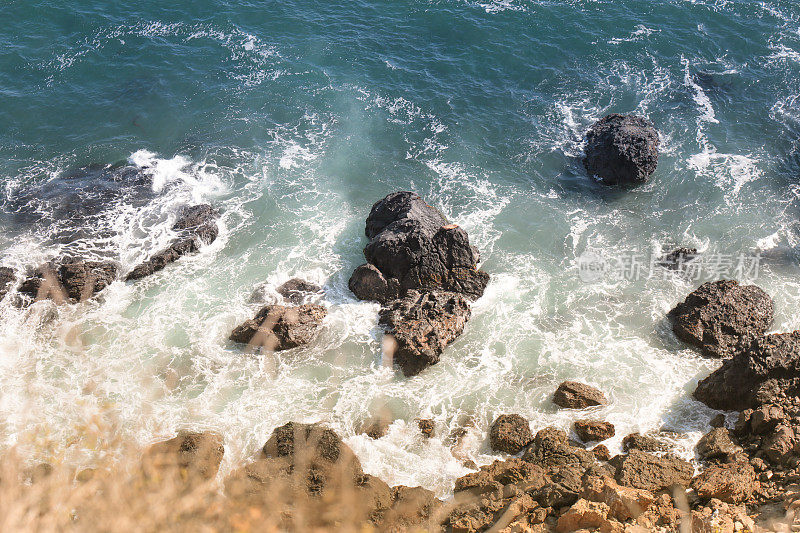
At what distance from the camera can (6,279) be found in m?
25.4

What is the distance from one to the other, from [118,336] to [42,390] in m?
3.21

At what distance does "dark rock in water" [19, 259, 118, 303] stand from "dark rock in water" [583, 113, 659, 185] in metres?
25.0

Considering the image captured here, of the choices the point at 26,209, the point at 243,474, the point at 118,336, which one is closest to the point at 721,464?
the point at 243,474

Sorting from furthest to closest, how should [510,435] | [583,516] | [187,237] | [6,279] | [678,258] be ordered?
[187,237]
[678,258]
[6,279]
[510,435]
[583,516]

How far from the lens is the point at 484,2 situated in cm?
4431

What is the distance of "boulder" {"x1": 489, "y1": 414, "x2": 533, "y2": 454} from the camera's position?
1920cm

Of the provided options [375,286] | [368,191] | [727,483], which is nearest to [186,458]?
[375,286]

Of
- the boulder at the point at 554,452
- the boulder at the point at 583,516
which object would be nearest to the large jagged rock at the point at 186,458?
the boulder at the point at 554,452

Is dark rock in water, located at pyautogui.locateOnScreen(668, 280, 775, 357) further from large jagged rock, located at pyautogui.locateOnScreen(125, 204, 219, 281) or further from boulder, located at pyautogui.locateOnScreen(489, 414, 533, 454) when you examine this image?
large jagged rock, located at pyautogui.locateOnScreen(125, 204, 219, 281)

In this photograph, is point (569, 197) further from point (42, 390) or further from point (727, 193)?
point (42, 390)

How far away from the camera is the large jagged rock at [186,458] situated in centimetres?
1702

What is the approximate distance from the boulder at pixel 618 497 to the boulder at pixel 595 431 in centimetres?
337

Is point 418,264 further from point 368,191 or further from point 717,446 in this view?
point 717,446

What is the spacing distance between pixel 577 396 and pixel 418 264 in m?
8.50
